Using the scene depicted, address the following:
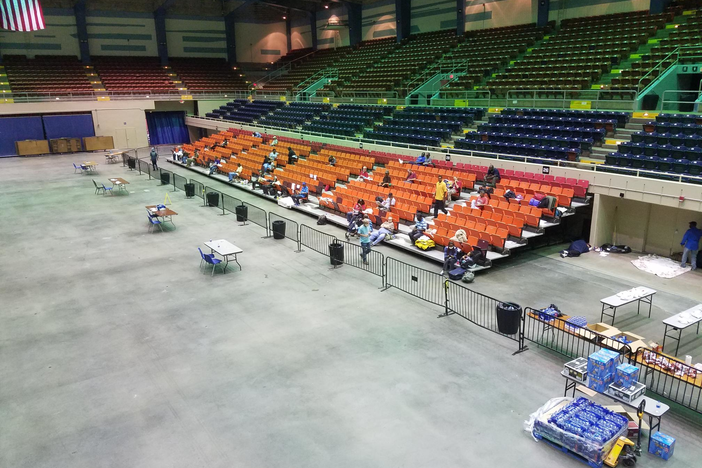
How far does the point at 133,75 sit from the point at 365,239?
40.9 metres

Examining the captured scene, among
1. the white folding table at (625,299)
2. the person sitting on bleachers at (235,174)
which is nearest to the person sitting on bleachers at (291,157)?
the person sitting on bleachers at (235,174)

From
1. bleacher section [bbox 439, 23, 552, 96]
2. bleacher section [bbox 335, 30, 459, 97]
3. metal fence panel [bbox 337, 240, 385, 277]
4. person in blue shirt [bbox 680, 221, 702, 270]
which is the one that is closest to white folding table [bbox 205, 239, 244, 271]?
metal fence panel [bbox 337, 240, 385, 277]

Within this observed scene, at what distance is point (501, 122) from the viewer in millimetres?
23469

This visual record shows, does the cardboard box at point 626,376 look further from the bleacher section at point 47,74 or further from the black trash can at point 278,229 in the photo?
the bleacher section at point 47,74

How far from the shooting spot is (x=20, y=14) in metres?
27.0

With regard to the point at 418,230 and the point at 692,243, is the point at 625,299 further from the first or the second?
the point at 418,230

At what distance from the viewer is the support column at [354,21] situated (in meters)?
46.6

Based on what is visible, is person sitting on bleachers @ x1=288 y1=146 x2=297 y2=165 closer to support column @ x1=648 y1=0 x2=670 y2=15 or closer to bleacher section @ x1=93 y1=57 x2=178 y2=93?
support column @ x1=648 y1=0 x2=670 y2=15

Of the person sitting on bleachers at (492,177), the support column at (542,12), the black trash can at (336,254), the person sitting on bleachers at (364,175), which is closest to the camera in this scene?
the black trash can at (336,254)

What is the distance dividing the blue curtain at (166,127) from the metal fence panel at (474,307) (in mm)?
41062

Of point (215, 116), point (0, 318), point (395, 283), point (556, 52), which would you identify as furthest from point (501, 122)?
point (215, 116)

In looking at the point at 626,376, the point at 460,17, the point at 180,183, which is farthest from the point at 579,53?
the point at 626,376

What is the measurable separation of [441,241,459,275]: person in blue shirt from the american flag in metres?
27.1

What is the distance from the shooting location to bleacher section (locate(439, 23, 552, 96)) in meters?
29.8
